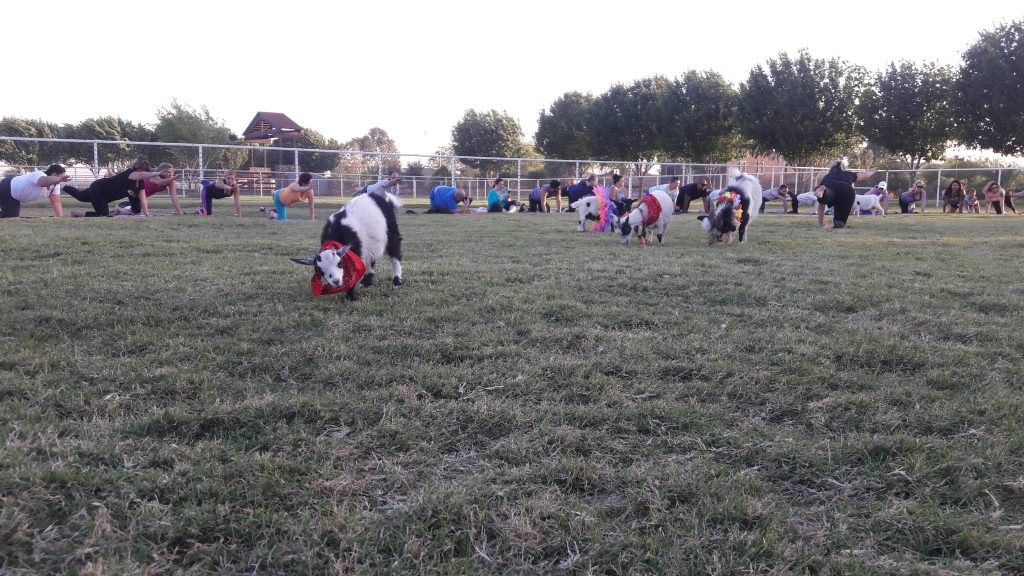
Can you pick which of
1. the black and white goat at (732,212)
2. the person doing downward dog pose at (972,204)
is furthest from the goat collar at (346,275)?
the person doing downward dog pose at (972,204)

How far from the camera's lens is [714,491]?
7.61 feet

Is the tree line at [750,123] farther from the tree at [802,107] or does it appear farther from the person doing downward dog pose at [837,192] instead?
the person doing downward dog pose at [837,192]

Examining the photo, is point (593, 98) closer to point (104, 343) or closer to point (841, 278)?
point (841, 278)

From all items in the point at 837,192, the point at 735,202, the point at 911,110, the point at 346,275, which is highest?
the point at 911,110

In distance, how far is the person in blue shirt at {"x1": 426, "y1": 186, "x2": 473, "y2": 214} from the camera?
64.7 feet

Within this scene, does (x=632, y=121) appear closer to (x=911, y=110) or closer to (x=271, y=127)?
(x=911, y=110)

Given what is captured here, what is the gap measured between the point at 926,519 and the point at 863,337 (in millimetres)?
2304

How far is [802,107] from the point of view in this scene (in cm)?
3475

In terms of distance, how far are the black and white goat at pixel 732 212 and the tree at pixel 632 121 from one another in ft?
109

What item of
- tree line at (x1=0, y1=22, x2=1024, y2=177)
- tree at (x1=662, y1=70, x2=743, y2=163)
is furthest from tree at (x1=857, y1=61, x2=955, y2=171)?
tree at (x1=662, y1=70, x2=743, y2=163)

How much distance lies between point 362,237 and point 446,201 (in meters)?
14.3

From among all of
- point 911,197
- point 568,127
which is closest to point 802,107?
point 911,197

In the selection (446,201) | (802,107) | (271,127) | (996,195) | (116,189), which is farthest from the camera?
(271,127)

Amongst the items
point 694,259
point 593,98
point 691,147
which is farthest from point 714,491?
point 593,98
